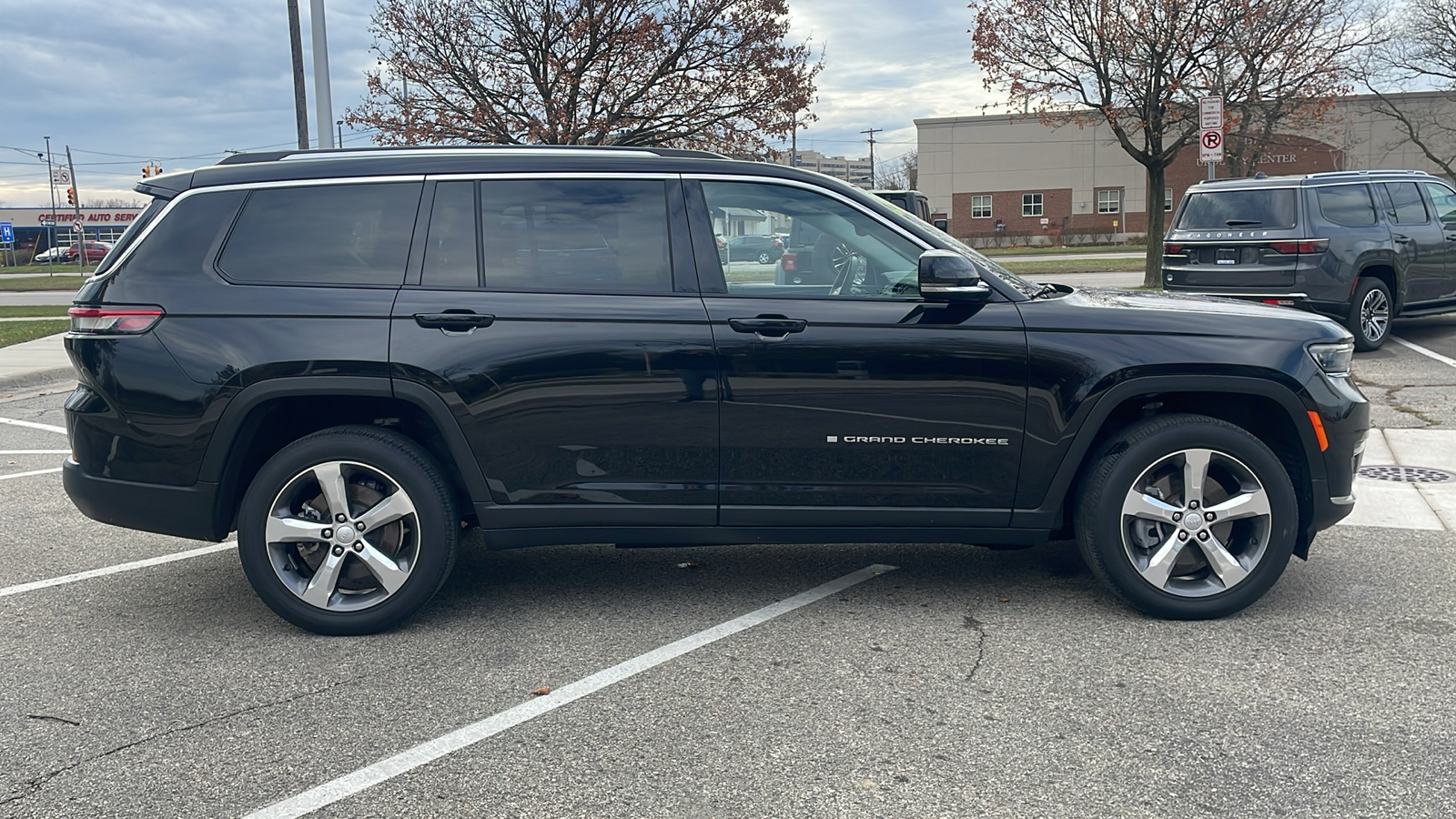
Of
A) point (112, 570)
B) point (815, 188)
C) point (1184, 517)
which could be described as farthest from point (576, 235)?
point (112, 570)

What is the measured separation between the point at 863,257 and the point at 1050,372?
822 mm

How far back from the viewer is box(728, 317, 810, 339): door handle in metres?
4.32

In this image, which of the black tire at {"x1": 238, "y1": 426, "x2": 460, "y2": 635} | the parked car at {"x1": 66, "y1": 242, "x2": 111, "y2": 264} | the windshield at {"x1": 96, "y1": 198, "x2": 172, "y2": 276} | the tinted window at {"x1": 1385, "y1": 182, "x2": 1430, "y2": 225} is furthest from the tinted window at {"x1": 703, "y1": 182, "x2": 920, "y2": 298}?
the parked car at {"x1": 66, "y1": 242, "x2": 111, "y2": 264}

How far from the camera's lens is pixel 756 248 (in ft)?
14.9

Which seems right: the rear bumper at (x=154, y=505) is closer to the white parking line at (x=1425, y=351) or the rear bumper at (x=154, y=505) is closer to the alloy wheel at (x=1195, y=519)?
the alloy wheel at (x=1195, y=519)

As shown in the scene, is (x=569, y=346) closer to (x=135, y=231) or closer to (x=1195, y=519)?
(x=135, y=231)

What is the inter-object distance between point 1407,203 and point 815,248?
416 inches

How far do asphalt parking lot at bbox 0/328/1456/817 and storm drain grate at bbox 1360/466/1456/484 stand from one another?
1351 millimetres

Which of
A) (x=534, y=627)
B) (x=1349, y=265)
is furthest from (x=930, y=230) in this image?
(x=1349, y=265)

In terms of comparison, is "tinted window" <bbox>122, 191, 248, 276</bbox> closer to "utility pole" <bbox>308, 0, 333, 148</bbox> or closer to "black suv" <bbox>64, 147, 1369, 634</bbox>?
"black suv" <bbox>64, 147, 1369, 634</bbox>

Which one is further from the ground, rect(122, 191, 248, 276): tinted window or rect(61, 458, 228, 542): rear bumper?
rect(122, 191, 248, 276): tinted window

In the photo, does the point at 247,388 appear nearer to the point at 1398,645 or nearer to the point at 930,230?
the point at 930,230

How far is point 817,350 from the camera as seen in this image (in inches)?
170

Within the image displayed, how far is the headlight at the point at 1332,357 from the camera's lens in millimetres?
4430
